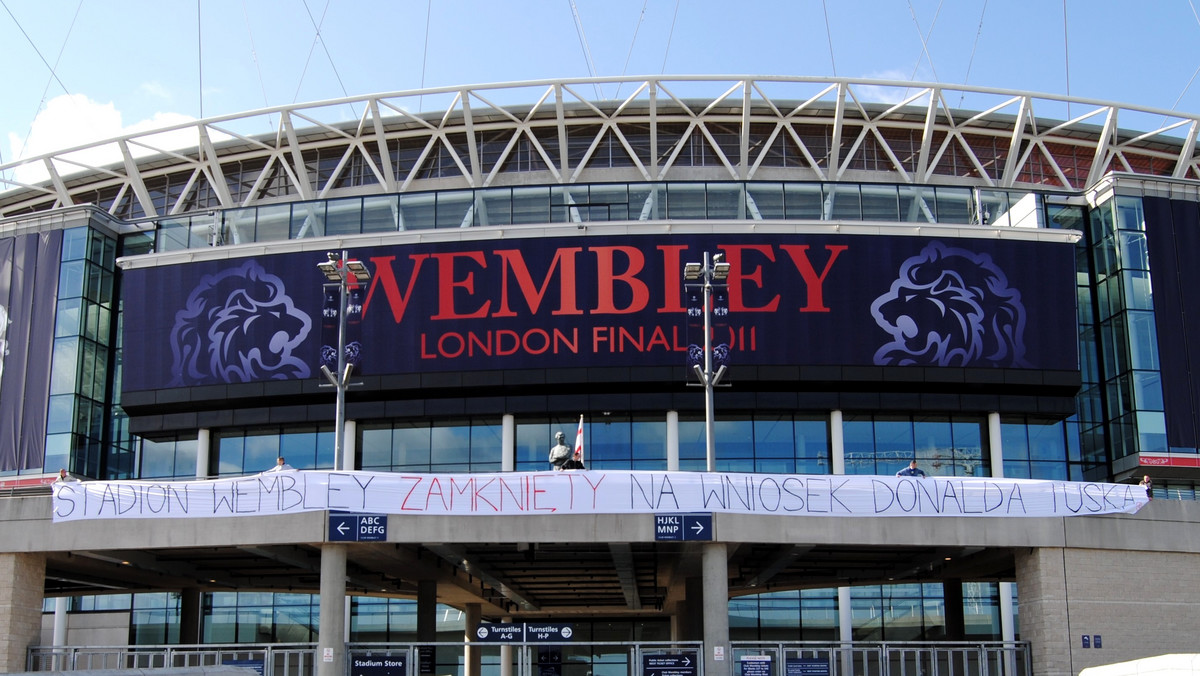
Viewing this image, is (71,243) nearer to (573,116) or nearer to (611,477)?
(573,116)

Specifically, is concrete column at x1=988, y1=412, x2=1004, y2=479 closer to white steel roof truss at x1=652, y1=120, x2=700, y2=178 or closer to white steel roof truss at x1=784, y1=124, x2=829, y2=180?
white steel roof truss at x1=784, y1=124, x2=829, y2=180

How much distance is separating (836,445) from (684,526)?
66.5 feet

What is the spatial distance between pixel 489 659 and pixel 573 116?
1102 inches

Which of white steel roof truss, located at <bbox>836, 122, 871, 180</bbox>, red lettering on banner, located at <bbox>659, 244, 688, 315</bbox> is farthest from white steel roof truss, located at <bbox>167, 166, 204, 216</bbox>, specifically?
white steel roof truss, located at <bbox>836, 122, 871, 180</bbox>

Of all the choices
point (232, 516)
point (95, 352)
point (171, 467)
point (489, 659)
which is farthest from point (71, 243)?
point (232, 516)

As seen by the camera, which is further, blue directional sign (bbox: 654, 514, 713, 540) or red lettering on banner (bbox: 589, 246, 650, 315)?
red lettering on banner (bbox: 589, 246, 650, 315)

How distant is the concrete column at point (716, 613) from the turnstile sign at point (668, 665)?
14.8 inches

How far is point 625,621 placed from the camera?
5781 centimetres

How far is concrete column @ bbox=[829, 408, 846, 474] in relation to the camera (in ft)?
→ 147

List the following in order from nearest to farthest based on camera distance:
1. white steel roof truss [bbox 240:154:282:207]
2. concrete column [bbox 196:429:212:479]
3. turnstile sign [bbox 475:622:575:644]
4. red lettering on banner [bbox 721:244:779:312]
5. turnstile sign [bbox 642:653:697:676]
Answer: turnstile sign [bbox 642:653:697:676] → turnstile sign [bbox 475:622:575:644] → red lettering on banner [bbox 721:244:779:312] → concrete column [bbox 196:429:212:479] → white steel roof truss [bbox 240:154:282:207]

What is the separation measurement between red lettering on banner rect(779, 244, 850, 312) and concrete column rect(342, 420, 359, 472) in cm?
1749

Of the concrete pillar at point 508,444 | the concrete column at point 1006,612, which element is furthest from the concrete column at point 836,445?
the concrete pillar at point 508,444

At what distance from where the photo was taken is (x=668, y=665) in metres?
25.3

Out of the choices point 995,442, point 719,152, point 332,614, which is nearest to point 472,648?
point 995,442
